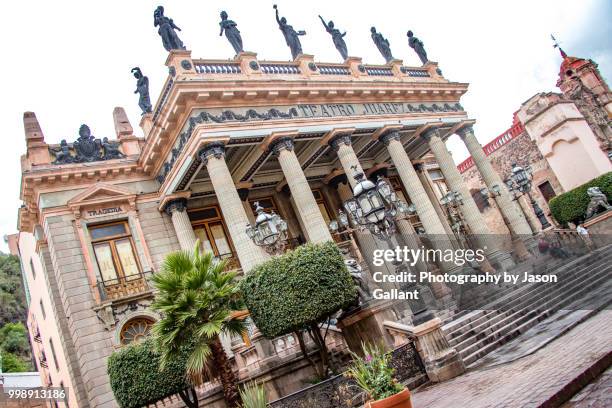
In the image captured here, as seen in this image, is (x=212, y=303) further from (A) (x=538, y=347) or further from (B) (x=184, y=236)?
(B) (x=184, y=236)

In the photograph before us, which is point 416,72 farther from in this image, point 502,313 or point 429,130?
point 502,313

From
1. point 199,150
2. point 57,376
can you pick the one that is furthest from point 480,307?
point 57,376

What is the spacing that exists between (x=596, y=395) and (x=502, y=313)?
285 inches

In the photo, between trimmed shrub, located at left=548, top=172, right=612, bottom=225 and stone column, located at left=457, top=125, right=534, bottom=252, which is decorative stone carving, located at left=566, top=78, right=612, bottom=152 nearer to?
trimmed shrub, located at left=548, top=172, right=612, bottom=225

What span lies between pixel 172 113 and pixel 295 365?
9908 millimetres

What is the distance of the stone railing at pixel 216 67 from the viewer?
17.0m

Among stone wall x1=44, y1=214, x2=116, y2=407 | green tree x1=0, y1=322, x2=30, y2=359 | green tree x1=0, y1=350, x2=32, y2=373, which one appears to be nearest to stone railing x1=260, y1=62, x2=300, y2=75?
stone wall x1=44, y1=214, x2=116, y2=407

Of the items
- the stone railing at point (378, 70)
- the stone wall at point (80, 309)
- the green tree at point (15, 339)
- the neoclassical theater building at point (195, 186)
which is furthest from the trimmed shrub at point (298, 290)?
the green tree at point (15, 339)

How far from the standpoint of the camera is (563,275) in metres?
15.7

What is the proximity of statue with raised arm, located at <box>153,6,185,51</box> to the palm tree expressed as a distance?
33.2 feet

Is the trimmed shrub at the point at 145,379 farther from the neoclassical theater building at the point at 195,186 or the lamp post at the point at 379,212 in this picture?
the lamp post at the point at 379,212

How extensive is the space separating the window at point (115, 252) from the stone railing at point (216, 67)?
702cm

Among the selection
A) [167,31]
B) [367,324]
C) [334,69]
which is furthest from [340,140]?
[367,324]

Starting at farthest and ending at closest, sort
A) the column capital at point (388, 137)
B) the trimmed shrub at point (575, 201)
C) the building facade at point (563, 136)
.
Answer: the building facade at point (563, 136) → the trimmed shrub at point (575, 201) → the column capital at point (388, 137)
